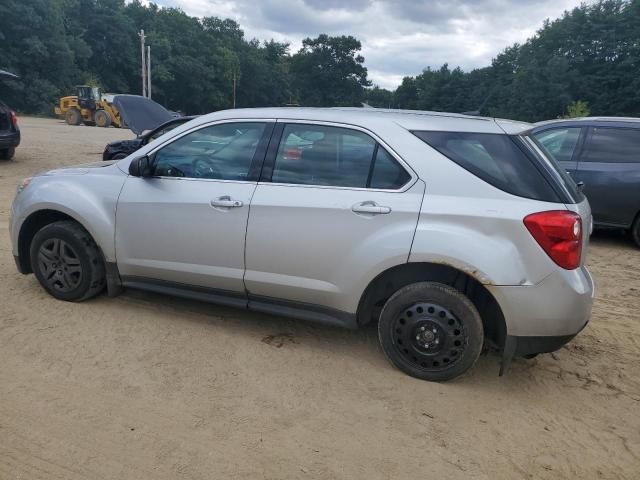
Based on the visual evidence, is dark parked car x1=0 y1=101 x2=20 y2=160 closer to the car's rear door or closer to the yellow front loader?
the car's rear door

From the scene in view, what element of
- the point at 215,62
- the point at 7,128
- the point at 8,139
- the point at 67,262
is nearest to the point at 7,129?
the point at 7,128

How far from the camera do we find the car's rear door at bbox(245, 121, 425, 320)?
3.22 metres

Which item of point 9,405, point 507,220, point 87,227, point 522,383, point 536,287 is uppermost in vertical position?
point 507,220

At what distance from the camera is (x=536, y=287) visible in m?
2.96

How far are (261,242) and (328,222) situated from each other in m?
0.51

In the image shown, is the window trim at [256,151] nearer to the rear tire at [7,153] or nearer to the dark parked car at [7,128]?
the dark parked car at [7,128]

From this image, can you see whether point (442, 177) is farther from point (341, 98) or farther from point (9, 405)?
point (341, 98)

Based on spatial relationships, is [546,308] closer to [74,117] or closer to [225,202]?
[225,202]

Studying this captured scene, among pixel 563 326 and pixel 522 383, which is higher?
pixel 563 326

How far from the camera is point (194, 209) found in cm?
371

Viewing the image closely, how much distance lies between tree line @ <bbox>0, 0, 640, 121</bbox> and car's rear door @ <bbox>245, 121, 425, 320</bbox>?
3049 centimetres

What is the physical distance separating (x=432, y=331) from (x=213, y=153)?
199cm

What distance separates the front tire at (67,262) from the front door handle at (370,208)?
2.21 meters

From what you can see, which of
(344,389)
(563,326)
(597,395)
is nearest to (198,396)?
(344,389)
